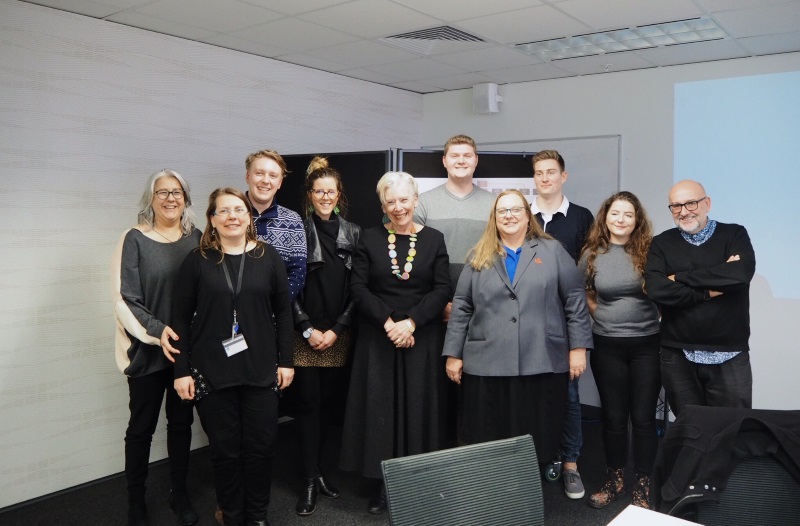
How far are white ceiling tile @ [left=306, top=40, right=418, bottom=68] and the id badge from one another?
2031mm

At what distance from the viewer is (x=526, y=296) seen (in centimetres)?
265

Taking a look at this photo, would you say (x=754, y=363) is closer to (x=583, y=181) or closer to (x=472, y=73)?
(x=583, y=181)

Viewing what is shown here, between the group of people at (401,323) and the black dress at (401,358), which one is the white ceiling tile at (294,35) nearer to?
the group of people at (401,323)

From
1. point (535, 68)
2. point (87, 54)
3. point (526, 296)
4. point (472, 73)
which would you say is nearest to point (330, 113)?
point (472, 73)

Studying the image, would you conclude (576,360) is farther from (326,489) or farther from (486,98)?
(486,98)

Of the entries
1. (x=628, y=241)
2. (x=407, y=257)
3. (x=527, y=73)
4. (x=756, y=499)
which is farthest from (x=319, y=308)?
(x=527, y=73)

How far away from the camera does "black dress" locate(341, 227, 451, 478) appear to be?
2.79m

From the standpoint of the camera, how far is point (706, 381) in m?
2.68

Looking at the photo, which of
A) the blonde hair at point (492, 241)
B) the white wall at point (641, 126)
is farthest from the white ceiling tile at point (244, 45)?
the blonde hair at point (492, 241)

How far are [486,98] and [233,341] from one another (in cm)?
316

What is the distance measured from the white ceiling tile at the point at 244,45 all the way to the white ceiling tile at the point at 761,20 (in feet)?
8.16

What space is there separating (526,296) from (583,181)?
2.34 metres

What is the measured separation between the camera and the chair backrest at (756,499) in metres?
1.50

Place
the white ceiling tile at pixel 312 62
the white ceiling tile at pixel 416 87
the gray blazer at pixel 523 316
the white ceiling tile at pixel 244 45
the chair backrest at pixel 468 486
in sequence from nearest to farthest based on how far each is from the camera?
the chair backrest at pixel 468 486, the gray blazer at pixel 523 316, the white ceiling tile at pixel 244 45, the white ceiling tile at pixel 312 62, the white ceiling tile at pixel 416 87
